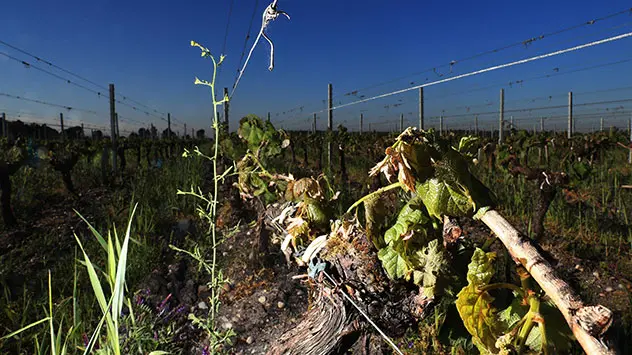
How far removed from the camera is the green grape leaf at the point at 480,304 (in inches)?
35.0

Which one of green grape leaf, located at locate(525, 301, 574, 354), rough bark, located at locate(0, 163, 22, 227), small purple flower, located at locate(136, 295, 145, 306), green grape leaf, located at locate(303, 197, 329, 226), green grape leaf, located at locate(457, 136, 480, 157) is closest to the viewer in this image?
green grape leaf, located at locate(525, 301, 574, 354)

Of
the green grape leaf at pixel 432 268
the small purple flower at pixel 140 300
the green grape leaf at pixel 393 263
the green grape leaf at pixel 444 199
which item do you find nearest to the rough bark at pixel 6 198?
the small purple flower at pixel 140 300

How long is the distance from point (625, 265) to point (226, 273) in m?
3.46

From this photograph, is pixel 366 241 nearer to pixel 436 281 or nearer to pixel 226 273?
pixel 436 281

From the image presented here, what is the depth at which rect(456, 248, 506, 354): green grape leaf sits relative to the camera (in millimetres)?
889

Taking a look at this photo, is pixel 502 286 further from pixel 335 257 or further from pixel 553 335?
pixel 335 257

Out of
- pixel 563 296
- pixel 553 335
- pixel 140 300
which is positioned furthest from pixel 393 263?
pixel 140 300

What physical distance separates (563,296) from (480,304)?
1.02 ft

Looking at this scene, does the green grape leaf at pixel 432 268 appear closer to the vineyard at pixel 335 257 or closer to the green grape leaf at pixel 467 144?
the vineyard at pixel 335 257

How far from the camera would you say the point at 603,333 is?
54 cm

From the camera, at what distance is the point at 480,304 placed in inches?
35.1

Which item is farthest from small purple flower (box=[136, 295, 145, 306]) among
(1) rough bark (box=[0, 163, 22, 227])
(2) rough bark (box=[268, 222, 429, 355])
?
(1) rough bark (box=[0, 163, 22, 227])

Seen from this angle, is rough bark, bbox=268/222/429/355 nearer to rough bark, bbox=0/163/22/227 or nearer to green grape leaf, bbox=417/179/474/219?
green grape leaf, bbox=417/179/474/219

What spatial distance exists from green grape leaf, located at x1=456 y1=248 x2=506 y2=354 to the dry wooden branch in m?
0.16
